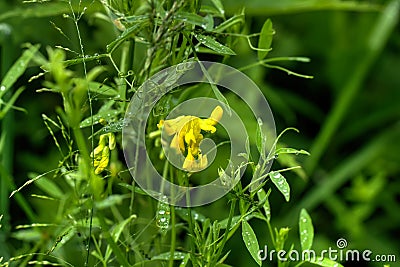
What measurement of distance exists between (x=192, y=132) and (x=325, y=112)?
42.6 inches

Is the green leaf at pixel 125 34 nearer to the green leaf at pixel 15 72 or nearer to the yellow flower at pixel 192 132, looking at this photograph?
the yellow flower at pixel 192 132

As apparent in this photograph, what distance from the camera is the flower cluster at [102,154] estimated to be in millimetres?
423

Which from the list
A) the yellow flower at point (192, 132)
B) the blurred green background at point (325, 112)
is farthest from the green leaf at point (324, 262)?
the blurred green background at point (325, 112)

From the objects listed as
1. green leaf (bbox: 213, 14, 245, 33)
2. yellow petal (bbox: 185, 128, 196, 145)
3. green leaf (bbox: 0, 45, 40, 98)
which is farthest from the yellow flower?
green leaf (bbox: 0, 45, 40, 98)

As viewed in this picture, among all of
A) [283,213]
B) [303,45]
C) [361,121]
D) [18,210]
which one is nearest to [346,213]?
[283,213]

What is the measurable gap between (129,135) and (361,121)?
983 mm

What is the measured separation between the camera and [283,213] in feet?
4.23

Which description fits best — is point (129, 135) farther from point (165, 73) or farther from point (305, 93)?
point (305, 93)

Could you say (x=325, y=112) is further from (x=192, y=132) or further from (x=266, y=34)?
(x=192, y=132)

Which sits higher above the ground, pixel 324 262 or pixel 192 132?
pixel 192 132

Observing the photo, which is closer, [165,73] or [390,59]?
[165,73]

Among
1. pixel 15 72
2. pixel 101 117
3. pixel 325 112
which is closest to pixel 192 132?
pixel 101 117

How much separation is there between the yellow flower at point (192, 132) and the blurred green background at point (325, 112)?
0.59 metres

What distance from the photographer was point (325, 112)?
57.5 inches
